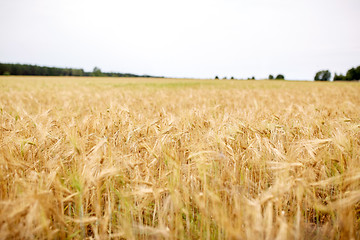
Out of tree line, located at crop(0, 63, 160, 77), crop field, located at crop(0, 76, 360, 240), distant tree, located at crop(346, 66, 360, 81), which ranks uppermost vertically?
distant tree, located at crop(346, 66, 360, 81)

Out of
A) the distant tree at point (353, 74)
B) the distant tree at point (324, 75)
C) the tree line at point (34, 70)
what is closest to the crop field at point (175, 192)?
the tree line at point (34, 70)

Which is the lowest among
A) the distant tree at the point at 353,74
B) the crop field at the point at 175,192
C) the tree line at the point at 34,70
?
the crop field at the point at 175,192

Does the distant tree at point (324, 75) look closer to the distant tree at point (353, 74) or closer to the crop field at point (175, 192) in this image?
the distant tree at point (353, 74)

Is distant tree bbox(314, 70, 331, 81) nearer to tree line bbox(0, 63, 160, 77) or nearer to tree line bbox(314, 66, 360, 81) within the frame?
tree line bbox(314, 66, 360, 81)

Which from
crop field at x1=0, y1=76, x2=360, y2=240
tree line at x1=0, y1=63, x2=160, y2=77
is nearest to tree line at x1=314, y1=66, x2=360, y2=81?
tree line at x1=0, y1=63, x2=160, y2=77

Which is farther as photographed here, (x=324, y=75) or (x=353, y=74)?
(x=324, y=75)

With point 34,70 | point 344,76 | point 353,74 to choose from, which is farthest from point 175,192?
point 344,76

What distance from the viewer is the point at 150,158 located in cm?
161

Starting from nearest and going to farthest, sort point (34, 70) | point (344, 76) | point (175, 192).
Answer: point (175, 192) → point (34, 70) → point (344, 76)

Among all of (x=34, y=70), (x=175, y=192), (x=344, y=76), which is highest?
(x=344, y=76)

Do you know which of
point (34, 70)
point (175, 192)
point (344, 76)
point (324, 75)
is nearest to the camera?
point (175, 192)

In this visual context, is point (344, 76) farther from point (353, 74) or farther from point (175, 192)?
point (175, 192)

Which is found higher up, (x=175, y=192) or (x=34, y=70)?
(x=34, y=70)

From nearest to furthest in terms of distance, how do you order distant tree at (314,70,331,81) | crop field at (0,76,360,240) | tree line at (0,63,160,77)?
1. crop field at (0,76,360,240)
2. tree line at (0,63,160,77)
3. distant tree at (314,70,331,81)
